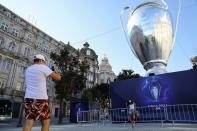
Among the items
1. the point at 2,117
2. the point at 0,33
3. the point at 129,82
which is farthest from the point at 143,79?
the point at 0,33

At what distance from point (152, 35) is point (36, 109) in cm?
1456

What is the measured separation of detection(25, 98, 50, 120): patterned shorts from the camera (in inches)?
148

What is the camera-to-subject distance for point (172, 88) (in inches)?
562

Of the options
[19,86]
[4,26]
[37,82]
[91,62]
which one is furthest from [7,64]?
[37,82]

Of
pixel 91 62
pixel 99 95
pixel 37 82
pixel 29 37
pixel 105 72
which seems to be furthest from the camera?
pixel 105 72

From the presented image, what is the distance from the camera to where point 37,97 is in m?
3.86

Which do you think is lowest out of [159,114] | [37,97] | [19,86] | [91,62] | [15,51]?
[159,114]

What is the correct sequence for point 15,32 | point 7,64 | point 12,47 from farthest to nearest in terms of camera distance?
point 15,32 < point 12,47 < point 7,64

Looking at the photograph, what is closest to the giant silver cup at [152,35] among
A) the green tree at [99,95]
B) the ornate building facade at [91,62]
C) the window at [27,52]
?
the window at [27,52]

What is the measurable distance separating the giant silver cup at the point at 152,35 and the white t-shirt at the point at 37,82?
13438 mm

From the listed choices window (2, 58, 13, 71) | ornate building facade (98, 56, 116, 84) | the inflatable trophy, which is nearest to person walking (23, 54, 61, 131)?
the inflatable trophy

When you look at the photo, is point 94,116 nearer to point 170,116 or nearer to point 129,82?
point 129,82

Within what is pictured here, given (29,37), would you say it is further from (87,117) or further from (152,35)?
(152,35)

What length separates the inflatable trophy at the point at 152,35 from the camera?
16.9 meters
